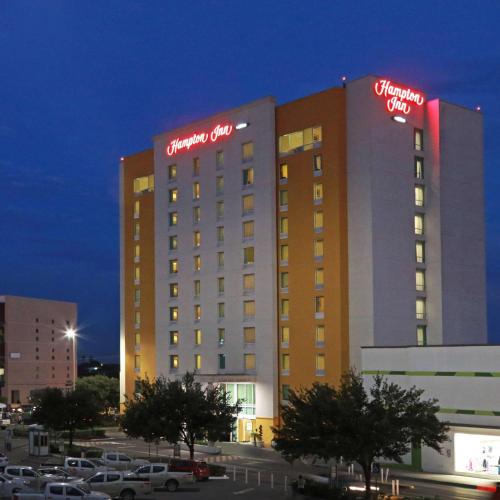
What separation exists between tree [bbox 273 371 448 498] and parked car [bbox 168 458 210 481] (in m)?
11.5

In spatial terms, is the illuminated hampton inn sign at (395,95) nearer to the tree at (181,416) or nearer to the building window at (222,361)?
the building window at (222,361)

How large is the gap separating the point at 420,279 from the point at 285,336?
550 inches

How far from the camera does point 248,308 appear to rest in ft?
276

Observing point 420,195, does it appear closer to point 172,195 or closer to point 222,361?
point 222,361

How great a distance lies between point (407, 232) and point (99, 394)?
54.1 meters

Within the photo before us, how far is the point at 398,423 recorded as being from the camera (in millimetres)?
42281

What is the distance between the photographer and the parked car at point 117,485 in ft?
152

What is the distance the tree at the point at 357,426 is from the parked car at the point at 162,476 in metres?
10.1

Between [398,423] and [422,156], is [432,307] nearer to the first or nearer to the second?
[422,156]

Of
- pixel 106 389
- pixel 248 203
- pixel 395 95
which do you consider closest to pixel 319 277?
pixel 248 203

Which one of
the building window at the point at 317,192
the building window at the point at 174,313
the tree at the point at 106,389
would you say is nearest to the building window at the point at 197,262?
the building window at the point at 174,313

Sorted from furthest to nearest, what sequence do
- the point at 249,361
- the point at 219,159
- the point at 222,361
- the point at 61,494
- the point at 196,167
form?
the point at 196,167
the point at 219,159
the point at 222,361
the point at 249,361
the point at 61,494

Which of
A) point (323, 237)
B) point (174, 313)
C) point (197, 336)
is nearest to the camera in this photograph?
point (323, 237)

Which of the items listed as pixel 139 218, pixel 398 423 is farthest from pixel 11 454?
pixel 398 423
